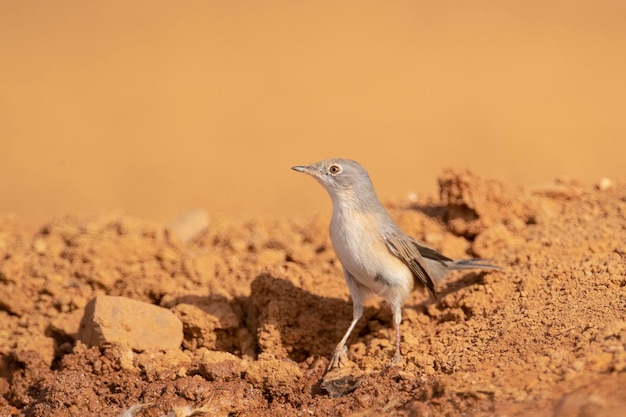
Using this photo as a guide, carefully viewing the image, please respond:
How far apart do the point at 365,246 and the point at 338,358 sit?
0.91m

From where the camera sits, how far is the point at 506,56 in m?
21.0

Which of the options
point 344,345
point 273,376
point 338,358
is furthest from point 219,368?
point 344,345

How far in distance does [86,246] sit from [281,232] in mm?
2218

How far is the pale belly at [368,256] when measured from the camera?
19.6 ft

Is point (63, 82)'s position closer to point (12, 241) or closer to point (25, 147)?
point (25, 147)

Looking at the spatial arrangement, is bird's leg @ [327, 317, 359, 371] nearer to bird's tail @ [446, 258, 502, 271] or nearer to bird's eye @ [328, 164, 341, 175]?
bird's tail @ [446, 258, 502, 271]

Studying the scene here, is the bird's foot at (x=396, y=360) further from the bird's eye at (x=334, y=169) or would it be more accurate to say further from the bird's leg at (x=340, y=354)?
the bird's eye at (x=334, y=169)

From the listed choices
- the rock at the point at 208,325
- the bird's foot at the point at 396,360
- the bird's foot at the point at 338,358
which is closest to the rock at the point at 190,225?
the rock at the point at 208,325

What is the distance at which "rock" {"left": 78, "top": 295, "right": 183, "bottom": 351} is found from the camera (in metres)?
6.02

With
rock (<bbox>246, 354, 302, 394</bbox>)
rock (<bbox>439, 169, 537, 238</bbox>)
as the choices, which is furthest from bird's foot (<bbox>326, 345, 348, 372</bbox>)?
rock (<bbox>439, 169, 537, 238</bbox>)

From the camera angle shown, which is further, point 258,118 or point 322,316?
point 258,118

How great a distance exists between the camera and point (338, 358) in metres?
5.77

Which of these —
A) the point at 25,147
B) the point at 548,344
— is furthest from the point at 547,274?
the point at 25,147

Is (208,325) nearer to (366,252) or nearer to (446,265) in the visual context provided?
(366,252)
